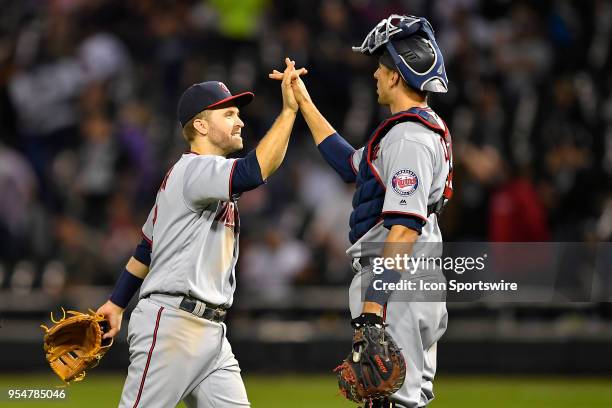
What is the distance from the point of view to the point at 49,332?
241 inches

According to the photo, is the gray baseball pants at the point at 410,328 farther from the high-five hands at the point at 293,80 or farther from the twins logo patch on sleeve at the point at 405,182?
the high-five hands at the point at 293,80

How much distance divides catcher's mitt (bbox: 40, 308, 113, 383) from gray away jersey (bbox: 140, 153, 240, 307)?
40 centimetres

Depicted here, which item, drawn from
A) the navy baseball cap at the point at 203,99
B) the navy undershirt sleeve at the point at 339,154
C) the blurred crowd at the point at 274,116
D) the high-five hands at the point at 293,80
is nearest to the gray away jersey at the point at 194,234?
the navy baseball cap at the point at 203,99

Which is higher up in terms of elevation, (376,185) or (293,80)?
(293,80)

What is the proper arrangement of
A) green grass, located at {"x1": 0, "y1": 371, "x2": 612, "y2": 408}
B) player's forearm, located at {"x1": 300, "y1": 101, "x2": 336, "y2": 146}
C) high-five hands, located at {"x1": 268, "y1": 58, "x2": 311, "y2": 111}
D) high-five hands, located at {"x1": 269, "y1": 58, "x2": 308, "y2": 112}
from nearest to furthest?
high-five hands, located at {"x1": 269, "y1": 58, "x2": 308, "y2": 112}, high-five hands, located at {"x1": 268, "y1": 58, "x2": 311, "y2": 111}, player's forearm, located at {"x1": 300, "y1": 101, "x2": 336, "y2": 146}, green grass, located at {"x1": 0, "y1": 371, "x2": 612, "y2": 408}

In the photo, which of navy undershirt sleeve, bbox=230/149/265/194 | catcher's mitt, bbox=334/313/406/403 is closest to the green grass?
navy undershirt sleeve, bbox=230/149/265/194

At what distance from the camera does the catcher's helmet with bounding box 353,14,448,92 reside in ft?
18.2

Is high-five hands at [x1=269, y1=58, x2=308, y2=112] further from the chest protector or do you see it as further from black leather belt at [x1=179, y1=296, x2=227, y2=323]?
black leather belt at [x1=179, y1=296, x2=227, y2=323]

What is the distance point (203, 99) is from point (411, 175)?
4.54 feet

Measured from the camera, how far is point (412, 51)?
18.3 feet

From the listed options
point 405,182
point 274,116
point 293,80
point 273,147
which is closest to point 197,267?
point 273,147

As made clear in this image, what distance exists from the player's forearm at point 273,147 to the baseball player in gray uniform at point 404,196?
404mm

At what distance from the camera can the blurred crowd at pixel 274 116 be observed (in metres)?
12.2

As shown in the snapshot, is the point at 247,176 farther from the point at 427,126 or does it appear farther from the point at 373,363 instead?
the point at 373,363
